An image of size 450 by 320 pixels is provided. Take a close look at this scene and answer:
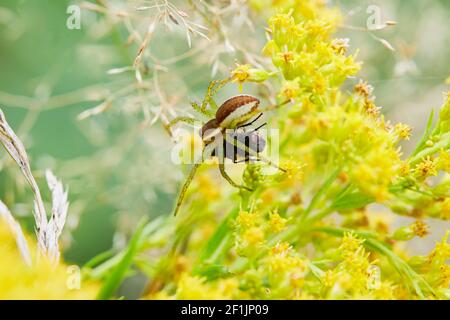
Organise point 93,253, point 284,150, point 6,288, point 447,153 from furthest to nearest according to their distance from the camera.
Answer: point 93,253
point 284,150
point 447,153
point 6,288

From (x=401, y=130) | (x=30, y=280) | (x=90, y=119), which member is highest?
(x=90, y=119)

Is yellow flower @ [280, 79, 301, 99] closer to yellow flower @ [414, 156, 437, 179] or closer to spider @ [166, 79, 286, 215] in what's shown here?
spider @ [166, 79, 286, 215]


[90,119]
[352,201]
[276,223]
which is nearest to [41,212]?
[276,223]

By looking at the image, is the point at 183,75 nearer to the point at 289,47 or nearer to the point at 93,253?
the point at 93,253

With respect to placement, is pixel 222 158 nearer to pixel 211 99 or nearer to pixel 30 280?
pixel 211 99

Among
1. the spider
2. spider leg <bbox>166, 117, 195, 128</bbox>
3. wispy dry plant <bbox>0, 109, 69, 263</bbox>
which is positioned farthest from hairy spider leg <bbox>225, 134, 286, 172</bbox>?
wispy dry plant <bbox>0, 109, 69, 263</bbox>

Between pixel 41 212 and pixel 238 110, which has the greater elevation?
pixel 238 110
